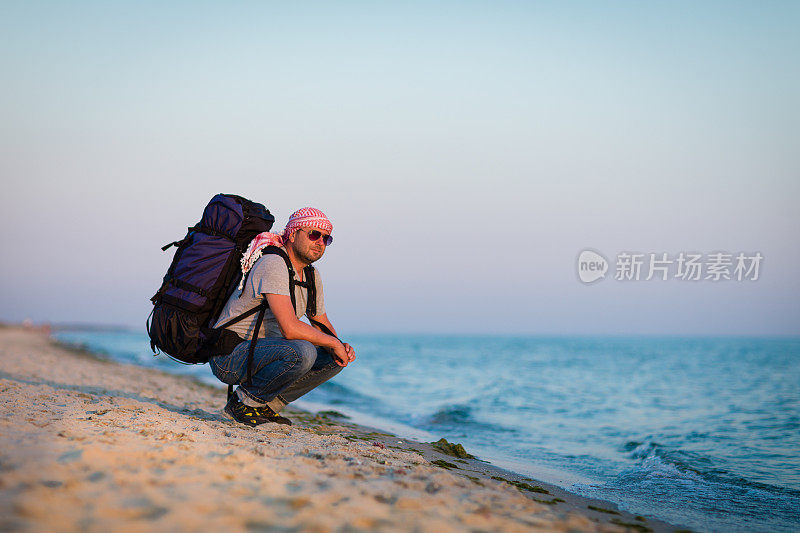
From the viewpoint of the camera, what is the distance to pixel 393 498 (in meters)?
3.14

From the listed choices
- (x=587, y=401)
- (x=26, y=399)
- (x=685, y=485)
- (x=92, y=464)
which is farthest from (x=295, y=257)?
(x=587, y=401)

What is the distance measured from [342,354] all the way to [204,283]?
1.35 meters

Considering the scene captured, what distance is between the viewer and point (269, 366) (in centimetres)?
501

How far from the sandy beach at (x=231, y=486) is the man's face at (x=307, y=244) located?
1620 millimetres

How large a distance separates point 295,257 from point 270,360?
963 mm

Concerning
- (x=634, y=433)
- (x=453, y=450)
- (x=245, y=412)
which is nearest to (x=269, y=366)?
(x=245, y=412)

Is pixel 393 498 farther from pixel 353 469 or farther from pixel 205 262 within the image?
pixel 205 262

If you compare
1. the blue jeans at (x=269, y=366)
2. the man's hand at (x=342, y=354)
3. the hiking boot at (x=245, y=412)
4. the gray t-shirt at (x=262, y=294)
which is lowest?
the hiking boot at (x=245, y=412)

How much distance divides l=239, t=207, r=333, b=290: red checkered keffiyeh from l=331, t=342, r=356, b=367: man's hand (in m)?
0.99

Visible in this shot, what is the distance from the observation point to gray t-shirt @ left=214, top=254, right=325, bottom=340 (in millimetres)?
4773

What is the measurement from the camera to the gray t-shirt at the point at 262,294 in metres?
4.77

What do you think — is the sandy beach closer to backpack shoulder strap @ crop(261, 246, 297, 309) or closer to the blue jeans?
the blue jeans

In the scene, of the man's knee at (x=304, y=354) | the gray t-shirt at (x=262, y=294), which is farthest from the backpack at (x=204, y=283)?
the man's knee at (x=304, y=354)

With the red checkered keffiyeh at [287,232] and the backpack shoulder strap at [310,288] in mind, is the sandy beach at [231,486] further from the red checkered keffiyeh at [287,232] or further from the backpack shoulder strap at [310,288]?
the red checkered keffiyeh at [287,232]
